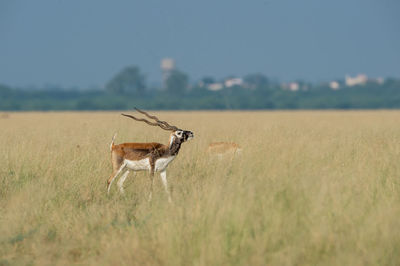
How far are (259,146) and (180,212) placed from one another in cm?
541

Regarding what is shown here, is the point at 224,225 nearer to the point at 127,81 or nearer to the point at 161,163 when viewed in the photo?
the point at 161,163

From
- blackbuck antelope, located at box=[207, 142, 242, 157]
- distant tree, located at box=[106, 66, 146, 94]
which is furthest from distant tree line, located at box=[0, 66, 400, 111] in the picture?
blackbuck antelope, located at box=[207, 142, 242, 157]

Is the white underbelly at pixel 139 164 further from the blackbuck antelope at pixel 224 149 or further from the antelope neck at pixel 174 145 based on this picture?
the blackbuck antelope at pixel 224 149

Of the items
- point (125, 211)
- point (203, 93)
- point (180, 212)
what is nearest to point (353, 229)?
point (180, 212)

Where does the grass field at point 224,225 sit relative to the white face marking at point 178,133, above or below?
below

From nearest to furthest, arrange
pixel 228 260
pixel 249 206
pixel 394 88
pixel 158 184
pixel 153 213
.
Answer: pixel 228 260 < pixel 249 206 < pixel 153 213 < pixel 158 184 < pixel 394 88

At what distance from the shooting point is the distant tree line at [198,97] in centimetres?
9456

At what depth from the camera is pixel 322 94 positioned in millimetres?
112312

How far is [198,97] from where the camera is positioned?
111m

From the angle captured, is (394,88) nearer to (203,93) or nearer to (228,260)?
(203,93)

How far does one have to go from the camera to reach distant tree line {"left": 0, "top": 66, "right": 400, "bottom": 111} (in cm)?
9456

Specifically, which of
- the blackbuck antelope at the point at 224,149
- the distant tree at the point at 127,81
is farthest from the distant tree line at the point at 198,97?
the blackbuck antelope at the point at 224,149

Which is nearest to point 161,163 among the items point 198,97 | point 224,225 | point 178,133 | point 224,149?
point 178,133

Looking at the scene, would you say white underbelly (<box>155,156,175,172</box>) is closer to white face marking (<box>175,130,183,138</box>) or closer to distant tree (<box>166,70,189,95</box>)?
white face marking (<box>175,130,183,138</box>)
